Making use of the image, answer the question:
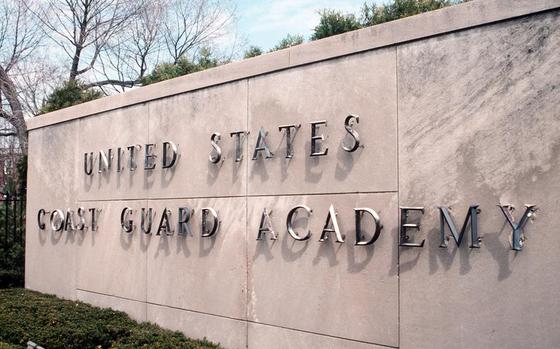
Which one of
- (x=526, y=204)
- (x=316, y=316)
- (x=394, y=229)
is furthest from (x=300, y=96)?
(x=526, y=204)

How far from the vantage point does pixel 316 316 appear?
6109 millimetres

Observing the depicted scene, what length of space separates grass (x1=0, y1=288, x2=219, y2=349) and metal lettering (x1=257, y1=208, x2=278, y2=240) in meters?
1.37

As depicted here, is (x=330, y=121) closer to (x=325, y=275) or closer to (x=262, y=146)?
(x=262, y=146)

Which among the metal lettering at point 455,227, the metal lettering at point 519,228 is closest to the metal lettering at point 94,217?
the metal lettering at point 455,227

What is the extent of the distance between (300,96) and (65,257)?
220 inches

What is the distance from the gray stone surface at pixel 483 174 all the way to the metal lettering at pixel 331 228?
2.17 feet

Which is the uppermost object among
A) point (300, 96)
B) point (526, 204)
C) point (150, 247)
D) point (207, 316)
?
point (300, 96)

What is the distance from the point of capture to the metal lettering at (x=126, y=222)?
863 centimetres

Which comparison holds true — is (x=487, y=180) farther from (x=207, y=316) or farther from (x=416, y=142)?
(x=207, y=316)

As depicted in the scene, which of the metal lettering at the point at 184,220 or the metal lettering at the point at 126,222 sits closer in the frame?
the metal lettering at the point at 184,220

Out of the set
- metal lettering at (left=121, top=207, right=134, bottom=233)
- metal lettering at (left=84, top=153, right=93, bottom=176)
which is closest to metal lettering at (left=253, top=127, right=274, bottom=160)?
metal lettering at (left=121, top=207, right=134, bottom=233)

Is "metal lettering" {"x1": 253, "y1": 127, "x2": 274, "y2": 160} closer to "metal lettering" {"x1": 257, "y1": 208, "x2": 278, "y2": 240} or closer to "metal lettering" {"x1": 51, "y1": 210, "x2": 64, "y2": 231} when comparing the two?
"metal lettering" {"x1": 257, "y1": 208, "x2": 278, "y2": 240}

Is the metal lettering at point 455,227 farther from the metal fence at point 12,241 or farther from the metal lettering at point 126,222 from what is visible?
the metal fence at point 12,241

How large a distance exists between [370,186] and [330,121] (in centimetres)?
80
